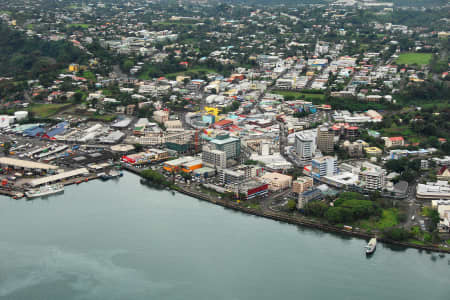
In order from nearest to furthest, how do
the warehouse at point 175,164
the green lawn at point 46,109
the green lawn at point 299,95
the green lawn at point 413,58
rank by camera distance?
the warehouse at point 175,164, the green lawn at point 46,109, the green lawn at point 299,95, the green lawn at point 413,58

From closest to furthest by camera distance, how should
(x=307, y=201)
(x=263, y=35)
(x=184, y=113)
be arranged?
(x=307, y=201) < (x=184, y=113) < (x=263, y=35)

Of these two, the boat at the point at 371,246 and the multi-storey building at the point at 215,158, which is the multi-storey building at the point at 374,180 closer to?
the boat at the point at 371,246

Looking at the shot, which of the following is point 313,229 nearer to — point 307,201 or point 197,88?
point 307,201

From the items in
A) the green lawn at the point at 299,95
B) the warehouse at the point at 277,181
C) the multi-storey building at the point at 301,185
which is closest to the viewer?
the multi-storey building at the point at 301,185

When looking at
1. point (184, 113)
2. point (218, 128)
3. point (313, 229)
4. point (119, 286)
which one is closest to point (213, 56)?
point (184, 113)

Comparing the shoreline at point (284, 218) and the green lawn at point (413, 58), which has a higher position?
the green lawn at point (413, 58)

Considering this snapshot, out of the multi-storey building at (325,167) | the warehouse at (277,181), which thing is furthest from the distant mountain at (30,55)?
the multi-storey building at (325,167)
